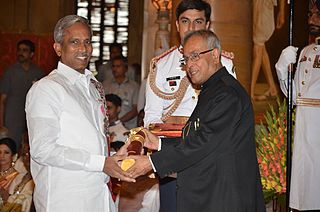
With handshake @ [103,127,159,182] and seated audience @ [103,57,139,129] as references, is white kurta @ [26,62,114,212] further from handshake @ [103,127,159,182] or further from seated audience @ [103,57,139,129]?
seated audience @ [103,57,139,129]

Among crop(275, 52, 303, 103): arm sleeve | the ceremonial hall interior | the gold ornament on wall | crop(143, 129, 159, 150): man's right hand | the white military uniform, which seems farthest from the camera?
the gold ornament on wall

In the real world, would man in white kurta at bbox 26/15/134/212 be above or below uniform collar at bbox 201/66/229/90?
below

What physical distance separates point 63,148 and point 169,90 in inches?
53.2

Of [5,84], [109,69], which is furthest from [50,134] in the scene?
[5,84]

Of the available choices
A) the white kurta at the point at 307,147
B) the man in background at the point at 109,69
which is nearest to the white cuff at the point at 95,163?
the white kurta at the point at 307,147

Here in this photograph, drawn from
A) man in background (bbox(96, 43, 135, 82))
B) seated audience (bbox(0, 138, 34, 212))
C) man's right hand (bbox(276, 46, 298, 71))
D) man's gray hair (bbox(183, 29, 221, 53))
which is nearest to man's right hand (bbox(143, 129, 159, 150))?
man's gray hair (bbox(183, 29, 221, 53))

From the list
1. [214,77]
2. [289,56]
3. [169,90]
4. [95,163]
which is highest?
[289,56]

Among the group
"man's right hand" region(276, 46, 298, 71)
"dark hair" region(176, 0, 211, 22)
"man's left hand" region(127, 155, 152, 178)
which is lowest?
"man's left hand" region(127, 155, 152, 178)

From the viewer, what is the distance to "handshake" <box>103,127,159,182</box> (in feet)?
14.8

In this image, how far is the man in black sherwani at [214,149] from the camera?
14.1 feet

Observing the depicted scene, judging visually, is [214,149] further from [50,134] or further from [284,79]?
[284,79]

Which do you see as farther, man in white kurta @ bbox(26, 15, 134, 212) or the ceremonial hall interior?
the ceremonial hall interior

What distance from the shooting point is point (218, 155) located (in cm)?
432

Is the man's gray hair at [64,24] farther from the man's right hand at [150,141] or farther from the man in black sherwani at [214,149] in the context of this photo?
the man's right hand at [150,141]
